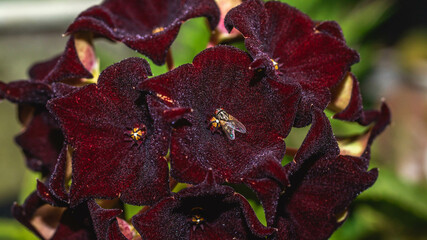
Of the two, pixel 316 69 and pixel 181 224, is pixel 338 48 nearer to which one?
pixel 316 69

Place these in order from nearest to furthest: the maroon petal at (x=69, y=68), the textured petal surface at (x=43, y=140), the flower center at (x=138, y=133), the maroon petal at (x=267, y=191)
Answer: the maroon petal at (x=267, y=191), the flower center at (x=138, y=133), the maroon petal at (x=69, y=68), the textured petal surface at (x=43, y=140)

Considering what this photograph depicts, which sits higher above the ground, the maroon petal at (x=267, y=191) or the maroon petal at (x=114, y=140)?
the maroon petal at (x=114, y=140)

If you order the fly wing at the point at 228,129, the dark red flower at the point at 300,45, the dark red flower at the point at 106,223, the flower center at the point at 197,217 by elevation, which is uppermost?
the dark red flower at the point at 300,45

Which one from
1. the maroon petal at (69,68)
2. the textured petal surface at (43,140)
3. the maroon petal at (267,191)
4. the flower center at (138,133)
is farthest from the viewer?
the textured petal surface at (43,140)

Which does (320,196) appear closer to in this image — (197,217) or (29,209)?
(197,217)

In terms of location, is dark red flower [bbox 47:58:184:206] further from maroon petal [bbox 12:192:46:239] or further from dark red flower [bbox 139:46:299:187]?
maroon petal [bbox 12:192:46:239]

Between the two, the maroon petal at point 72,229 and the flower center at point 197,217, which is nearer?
the flower center at point 197,217

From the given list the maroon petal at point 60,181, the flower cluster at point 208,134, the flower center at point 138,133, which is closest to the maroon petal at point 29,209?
the flower cluster at point 208,134

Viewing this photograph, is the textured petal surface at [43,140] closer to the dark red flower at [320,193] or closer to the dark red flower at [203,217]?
the dark red flower at [203,217]
